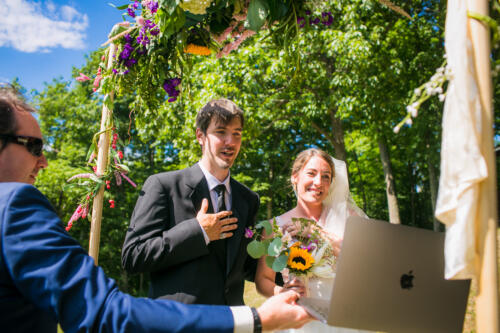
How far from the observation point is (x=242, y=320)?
1.40 m

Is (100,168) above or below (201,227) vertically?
above

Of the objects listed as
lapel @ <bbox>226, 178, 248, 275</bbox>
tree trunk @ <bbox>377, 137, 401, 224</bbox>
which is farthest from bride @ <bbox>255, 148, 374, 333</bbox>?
tree trunk @ <bbox>377, 137, 401, 224</bbox>

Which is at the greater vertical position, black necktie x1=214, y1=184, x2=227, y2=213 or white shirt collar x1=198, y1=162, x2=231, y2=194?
white shirt collar x1=198, y1=162, x2=231, y2=194

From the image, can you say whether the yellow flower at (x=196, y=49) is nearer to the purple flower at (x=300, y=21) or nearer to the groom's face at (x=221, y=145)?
the groom's face at (x=221, y=145)

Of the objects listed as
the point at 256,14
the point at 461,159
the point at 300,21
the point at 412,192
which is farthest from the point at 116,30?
the point at 412,192

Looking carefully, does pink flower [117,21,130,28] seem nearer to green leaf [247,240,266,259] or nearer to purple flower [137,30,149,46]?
purple flower [137,30,149,46]

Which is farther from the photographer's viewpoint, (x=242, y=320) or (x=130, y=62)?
(x=130, y=62)

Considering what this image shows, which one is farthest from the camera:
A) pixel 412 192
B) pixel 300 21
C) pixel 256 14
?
pixel 412 192

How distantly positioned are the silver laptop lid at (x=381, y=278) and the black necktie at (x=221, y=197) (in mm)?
1158

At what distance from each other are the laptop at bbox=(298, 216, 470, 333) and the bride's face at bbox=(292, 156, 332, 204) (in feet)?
4.75

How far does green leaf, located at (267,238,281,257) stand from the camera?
197 centimetres

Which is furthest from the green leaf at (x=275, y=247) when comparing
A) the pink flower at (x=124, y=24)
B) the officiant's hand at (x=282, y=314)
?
the pink flower at (x=124, y=24)

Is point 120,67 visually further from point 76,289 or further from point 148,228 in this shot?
point 76,289

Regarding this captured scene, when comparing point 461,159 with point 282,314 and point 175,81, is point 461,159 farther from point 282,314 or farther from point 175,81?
point 175,81
